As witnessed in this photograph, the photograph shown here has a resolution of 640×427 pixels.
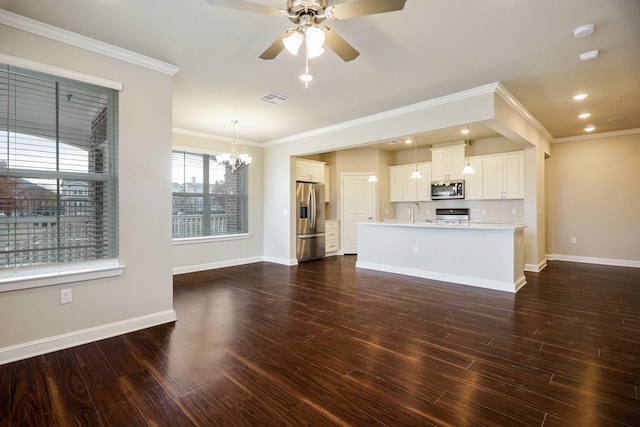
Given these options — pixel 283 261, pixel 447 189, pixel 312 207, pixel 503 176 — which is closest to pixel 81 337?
pixel 283 261

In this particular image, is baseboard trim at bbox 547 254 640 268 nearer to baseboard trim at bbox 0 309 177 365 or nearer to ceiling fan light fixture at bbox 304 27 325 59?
ceiling fan light fixture at bbox 304 27 325 59

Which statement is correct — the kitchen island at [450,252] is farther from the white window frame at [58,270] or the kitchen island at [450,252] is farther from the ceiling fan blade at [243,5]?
the white window frame at [58,270]

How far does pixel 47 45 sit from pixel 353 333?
378 centimetres

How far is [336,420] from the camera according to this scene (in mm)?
1783

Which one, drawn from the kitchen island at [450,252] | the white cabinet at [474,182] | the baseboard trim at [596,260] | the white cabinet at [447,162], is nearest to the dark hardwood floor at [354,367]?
the kitchen island at [450,252]

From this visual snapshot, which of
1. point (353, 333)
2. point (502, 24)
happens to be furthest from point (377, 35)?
point (353, 333)

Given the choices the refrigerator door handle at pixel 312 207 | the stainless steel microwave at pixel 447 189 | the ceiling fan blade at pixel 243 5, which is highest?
the ceiling fan blade at pixel 243 5

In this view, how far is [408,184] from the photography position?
324 inches

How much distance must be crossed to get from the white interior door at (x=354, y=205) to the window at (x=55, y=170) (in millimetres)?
5929

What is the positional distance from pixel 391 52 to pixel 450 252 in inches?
131

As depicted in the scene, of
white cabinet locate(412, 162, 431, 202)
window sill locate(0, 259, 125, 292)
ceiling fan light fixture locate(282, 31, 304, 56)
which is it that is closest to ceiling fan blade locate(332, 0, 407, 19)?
ceiling fan light fixture locate(282, 31, 304, 56)

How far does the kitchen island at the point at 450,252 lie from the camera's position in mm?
4492

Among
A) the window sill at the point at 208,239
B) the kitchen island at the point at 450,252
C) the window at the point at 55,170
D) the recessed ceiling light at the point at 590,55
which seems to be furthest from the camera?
the window sill at the point at 208,239

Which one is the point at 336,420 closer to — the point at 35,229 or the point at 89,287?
the point at 89,287
